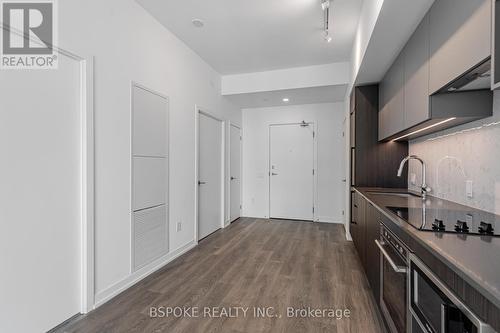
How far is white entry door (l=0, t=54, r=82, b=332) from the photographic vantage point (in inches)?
63.3

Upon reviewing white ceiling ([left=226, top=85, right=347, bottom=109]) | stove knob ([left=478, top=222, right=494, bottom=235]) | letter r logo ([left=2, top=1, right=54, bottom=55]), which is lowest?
stove knob ([left=478, top=222, right=494, bottom=235])

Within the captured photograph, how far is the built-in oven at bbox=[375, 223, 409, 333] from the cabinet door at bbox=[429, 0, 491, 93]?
1.00 m

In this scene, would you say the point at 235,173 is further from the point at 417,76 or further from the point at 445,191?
the point at 417,76

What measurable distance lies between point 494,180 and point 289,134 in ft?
13.7

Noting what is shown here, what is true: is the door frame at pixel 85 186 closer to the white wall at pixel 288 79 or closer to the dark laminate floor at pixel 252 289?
the dark laminate floor at pixel 252 289

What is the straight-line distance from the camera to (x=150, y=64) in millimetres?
2848

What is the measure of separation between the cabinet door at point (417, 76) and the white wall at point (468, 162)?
355 millimetres

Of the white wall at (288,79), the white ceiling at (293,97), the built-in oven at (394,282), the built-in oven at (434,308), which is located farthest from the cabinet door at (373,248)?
the white ceiling at (293,97)

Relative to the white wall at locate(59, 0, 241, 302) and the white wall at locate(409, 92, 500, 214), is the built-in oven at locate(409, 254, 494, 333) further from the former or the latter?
the white wall at locate(59, 0, 241, 302)

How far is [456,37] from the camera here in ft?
4.43

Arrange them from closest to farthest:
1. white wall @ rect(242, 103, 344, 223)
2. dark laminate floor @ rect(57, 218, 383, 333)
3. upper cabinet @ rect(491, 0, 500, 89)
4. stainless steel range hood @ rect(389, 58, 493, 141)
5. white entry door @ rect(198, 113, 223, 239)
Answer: upper cabinet @ rect(491, 0, 500, 89) → stainless steel range hood @ rect(389, 58, 493, 141) → dark laminate floor @ rect(57, 218, 383, 333) → white entry door @ rect(198, 113, 223, 239) → white wall @ rect(242, 103, 344, 223)

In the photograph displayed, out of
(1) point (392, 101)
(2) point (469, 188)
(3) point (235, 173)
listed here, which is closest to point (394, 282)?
(2) point (469, 188)

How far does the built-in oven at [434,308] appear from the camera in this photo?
0.80 meters

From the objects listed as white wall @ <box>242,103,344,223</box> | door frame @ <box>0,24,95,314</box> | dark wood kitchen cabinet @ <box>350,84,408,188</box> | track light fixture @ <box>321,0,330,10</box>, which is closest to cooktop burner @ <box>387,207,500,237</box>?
dark wood kitchen cabinet @ <box>350,84,408,188</box>
